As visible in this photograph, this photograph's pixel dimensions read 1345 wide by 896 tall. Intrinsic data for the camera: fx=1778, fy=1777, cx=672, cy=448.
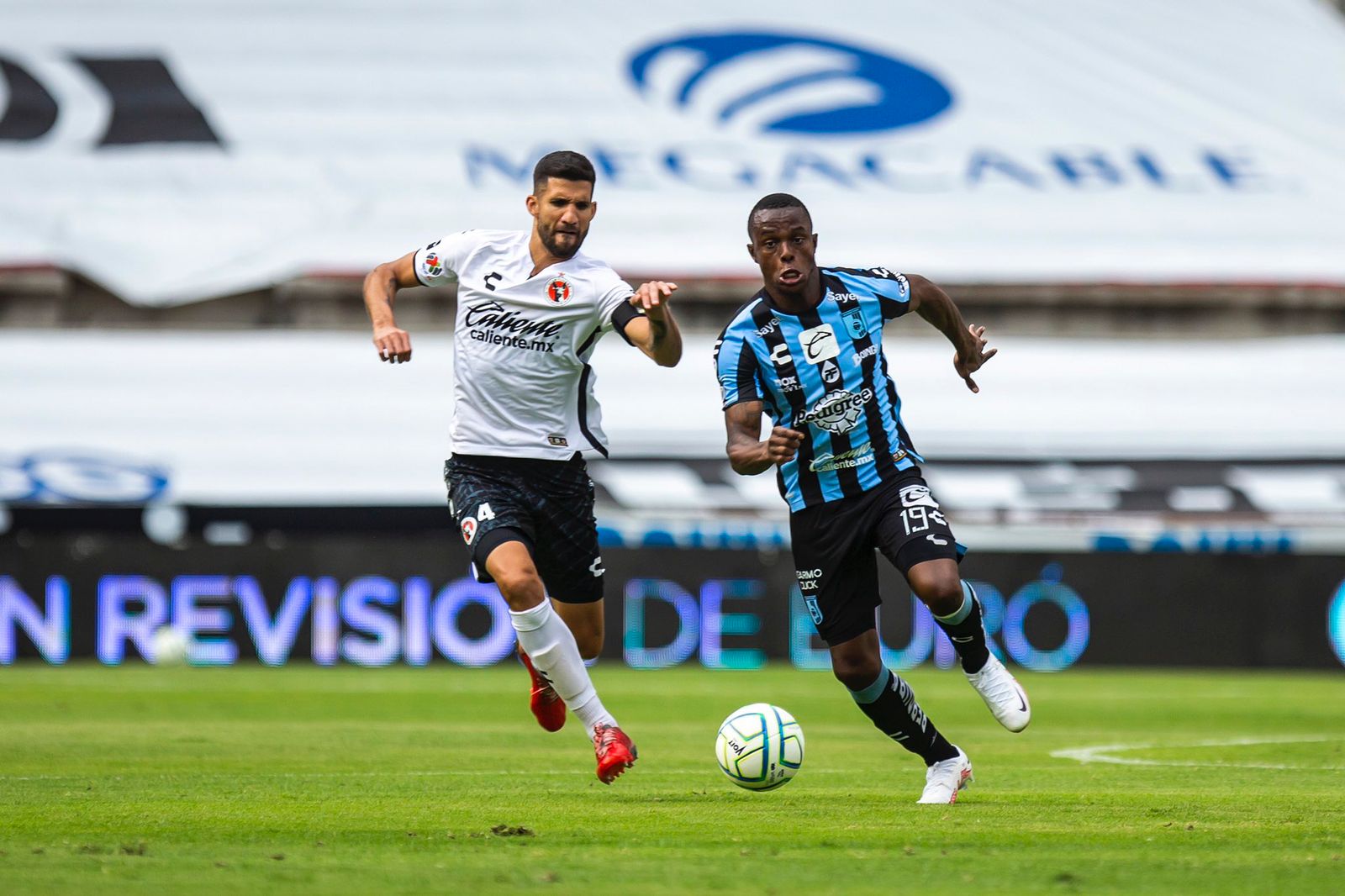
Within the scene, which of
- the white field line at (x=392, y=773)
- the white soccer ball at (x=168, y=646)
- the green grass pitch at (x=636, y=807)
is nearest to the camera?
the green grass pitch at (x=636, y=807)

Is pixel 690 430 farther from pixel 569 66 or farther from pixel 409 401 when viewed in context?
pixel 569 66

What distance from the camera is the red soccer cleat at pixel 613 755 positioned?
6633mm

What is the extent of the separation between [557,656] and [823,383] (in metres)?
1.53

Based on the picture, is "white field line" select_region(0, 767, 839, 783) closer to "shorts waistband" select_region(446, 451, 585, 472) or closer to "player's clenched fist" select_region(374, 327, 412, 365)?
"shorts waistband" select_region(446, 451, 585, 472)

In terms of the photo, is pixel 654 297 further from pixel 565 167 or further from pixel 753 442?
pixel 565 167

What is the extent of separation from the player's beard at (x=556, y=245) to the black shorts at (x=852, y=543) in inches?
59.6

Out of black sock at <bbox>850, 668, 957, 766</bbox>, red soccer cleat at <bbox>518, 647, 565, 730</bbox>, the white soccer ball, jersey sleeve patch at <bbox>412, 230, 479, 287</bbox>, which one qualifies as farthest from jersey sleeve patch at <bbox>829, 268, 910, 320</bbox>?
the white soccer ball

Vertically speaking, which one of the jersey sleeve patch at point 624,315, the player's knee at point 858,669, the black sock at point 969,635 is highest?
the jersey sleeve patch at point 624,315

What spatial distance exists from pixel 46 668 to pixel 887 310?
1280cm

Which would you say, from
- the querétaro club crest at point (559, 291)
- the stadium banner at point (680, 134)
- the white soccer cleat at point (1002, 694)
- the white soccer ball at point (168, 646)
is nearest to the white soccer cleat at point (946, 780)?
the white soccer cleat at point (1002, 694)

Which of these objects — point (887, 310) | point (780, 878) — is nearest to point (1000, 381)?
point (887, 310)

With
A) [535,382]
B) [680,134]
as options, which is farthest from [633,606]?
[680,134]

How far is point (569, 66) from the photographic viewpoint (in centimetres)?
2888

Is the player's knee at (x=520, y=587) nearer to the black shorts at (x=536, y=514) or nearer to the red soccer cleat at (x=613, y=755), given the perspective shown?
the black shorts at (x=536, y=514)
